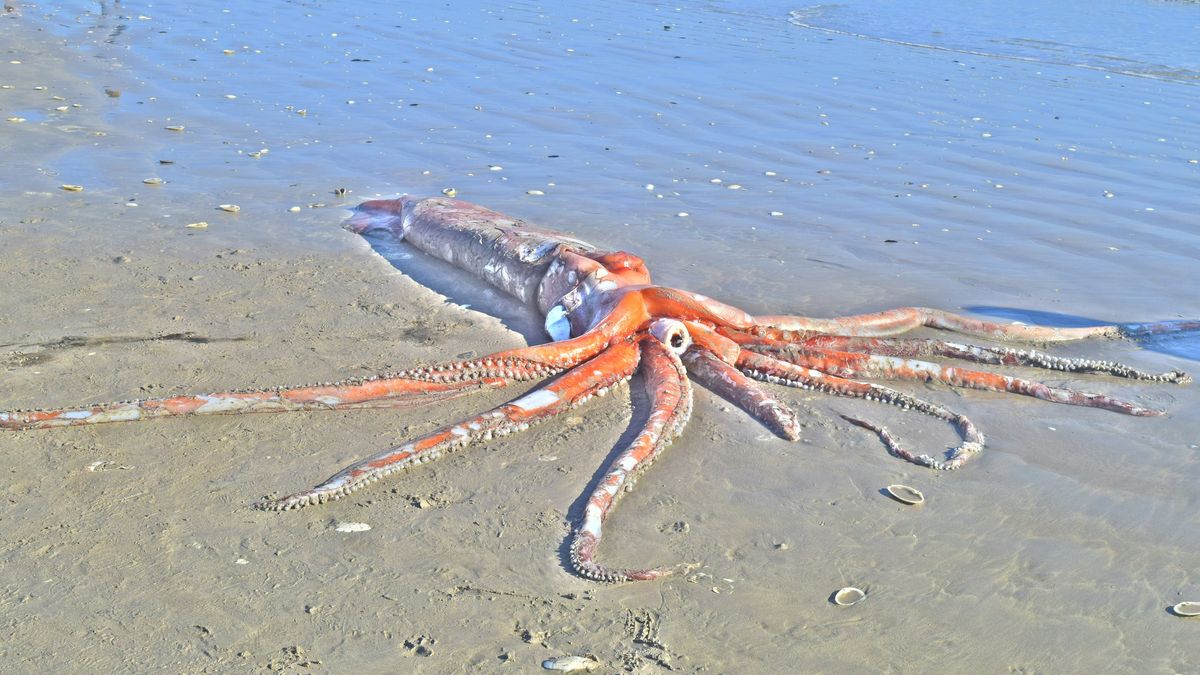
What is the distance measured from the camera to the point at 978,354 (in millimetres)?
5562

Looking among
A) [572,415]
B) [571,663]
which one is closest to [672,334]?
[572,415]

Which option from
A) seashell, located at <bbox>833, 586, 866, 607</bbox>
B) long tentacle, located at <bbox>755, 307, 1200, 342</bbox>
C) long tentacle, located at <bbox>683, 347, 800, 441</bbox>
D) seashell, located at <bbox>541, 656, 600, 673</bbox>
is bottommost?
seashell, located at <bbox>541, 656, 600, 673</bbox>

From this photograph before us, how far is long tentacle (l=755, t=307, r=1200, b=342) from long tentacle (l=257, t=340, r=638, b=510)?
1233mm

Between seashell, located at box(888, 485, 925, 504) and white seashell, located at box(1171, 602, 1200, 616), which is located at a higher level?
white seashell, located at box(1171, 602, 1200, 616)

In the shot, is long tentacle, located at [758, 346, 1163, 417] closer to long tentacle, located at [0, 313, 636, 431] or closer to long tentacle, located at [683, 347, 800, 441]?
long tentacle, located at [683, 347, 800, 441]

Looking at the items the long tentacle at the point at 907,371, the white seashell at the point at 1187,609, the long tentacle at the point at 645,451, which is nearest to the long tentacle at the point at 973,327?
the long tentacle at the point at 907,371

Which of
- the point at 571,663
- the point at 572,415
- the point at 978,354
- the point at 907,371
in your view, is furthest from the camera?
the point at 978,354

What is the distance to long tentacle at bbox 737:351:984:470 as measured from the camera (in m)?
4.75

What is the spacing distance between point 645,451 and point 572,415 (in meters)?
A: 0.61

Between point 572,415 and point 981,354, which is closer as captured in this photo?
point 572,415

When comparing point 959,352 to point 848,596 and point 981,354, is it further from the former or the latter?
point 848,596

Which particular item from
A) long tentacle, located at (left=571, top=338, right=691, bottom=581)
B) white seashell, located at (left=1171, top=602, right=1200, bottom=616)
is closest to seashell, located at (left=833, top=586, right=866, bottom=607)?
long tentacle, located at (left=571, top=338, right=691, bottom=581)

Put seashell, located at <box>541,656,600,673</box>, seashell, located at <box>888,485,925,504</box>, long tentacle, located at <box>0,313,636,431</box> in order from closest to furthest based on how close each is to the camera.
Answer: seashell, located at <box>541,656,600,673</box> → seashell, located at <box>888,485,925,504</box> → long tentacle, located at <box>0,313,636,431</box>

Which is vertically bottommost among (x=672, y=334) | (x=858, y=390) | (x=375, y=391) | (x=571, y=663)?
(x=571, y=663)
